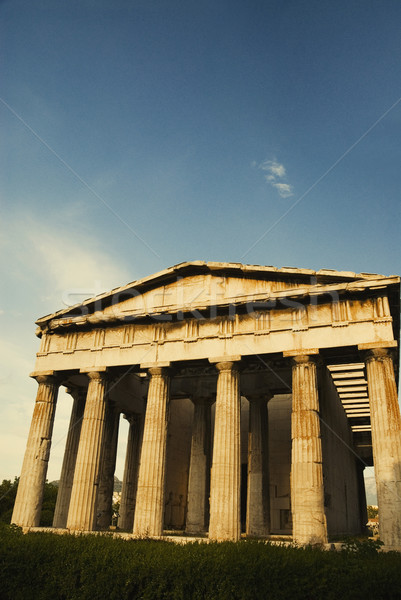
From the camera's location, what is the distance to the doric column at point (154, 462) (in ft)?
58.5

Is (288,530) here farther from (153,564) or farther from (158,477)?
(153,564)

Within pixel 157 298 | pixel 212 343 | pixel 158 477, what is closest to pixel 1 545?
pixel 158 477

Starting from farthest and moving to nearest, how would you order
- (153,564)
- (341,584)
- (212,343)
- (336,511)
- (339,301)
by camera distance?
(336,511) < (212,343) < (339,301) < (153,564) < (341,584)

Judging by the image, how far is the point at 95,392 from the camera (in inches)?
814

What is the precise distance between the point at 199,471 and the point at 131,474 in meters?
4.62

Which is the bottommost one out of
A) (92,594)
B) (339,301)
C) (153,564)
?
(92,594)

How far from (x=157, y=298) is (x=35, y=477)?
8.87 m

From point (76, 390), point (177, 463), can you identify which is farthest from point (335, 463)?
point (76, 390)

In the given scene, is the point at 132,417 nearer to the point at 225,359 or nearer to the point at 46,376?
the point at 46,376

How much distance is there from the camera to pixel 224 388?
61.6 ft

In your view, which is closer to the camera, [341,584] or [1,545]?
[341,584]

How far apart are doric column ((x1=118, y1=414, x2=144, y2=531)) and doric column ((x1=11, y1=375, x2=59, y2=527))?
18.0 ft

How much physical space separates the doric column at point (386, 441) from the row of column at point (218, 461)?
30 mm

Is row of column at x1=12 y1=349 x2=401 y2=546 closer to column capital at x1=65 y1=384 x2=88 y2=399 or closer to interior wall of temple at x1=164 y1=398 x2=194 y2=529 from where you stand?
column capital at x1=65 y1=384 x2=88 y2=399
